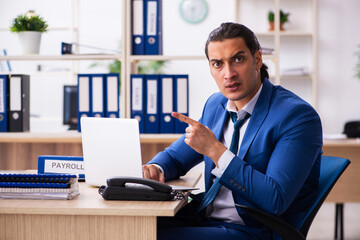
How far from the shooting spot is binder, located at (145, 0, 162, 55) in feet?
9.40

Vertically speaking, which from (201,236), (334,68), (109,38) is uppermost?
(109,38)

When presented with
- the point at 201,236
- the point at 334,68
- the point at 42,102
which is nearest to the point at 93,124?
the point at 201,236

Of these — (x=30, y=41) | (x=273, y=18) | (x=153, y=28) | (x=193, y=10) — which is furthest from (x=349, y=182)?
(x=193, y=10)

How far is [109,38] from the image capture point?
6.81 metres

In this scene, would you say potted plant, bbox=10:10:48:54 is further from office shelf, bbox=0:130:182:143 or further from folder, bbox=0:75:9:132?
office shelf, bbox=0:130:182:143

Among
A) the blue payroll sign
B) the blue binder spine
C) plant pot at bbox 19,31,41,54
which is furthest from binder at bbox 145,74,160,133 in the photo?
the blue payroll sign

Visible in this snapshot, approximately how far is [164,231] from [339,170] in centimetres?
58

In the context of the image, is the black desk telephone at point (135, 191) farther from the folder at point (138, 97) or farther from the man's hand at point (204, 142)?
the folder at point (138, 97)

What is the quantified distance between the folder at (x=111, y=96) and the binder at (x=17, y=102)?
0.53 metres

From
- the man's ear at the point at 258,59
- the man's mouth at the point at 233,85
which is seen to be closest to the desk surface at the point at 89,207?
the man's mouth at the point at 233,85

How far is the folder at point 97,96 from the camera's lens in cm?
290

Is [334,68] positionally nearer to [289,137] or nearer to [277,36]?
[277,36]

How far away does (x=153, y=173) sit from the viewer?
1740mm

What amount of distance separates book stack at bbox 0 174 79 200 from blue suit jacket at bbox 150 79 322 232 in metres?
0.46
